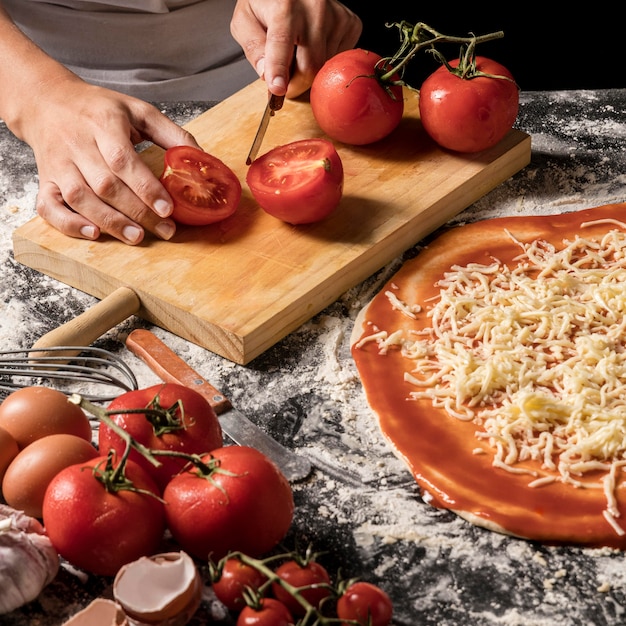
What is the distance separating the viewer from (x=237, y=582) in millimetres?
1162

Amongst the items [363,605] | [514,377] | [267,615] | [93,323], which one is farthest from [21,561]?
[514,377]

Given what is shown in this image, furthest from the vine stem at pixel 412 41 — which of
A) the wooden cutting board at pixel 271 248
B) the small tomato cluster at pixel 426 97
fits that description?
the wooden cutting board at pixel 271 248

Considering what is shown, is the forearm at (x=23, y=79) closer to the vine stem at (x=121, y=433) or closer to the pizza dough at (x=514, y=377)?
the pizza dough at (x=514, y=377)

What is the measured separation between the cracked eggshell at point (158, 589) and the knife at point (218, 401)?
0.30 m

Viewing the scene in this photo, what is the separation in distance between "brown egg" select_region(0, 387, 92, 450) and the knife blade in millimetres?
820

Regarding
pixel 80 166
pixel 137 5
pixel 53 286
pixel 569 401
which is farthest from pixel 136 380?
pixel 137 5

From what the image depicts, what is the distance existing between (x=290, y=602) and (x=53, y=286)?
100 centimetres

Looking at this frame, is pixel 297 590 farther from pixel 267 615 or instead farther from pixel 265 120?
pixel 265 120

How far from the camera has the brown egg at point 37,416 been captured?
1384 mm

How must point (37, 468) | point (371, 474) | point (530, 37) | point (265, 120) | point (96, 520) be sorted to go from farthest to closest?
point (530, 37) < point (265, 120) < point (371, 474) < point (37, 468) < point (96, 520)

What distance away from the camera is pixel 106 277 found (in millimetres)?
1822

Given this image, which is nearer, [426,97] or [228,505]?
[228,505]

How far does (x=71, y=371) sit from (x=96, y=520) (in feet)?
1.71

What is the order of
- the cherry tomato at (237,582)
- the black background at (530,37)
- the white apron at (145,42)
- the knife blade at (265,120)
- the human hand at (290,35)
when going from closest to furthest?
the cherry tomato at (237,582) < the knife blade at (265,120) < the human hand at (290,35) < the white apron at (145,42) < the black background at (530,37)
